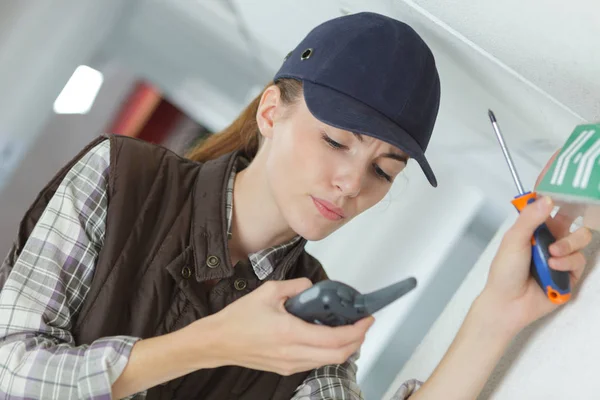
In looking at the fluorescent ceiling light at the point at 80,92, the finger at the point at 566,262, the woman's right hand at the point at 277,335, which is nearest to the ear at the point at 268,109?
the woman's right hand at the point at 277,335

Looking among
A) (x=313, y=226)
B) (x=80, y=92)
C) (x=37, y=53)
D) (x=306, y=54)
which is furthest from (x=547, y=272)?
(x=80, y=92)

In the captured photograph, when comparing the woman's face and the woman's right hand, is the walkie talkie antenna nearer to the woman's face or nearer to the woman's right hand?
the woman's right hand

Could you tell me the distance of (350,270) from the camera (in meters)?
1.64

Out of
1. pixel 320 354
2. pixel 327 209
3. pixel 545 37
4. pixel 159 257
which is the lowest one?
pixel 159 257

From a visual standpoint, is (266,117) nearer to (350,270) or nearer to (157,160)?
(157,160)

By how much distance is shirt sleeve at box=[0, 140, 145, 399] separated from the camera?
30.1 inches

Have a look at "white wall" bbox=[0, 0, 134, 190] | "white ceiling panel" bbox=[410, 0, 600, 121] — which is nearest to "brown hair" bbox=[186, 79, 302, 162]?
"white ceiling panel" bbox=[410, 0, 600, 121]

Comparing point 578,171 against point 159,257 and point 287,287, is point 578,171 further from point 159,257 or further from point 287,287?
point 159,257

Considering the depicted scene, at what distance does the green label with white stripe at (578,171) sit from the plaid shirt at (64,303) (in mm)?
376

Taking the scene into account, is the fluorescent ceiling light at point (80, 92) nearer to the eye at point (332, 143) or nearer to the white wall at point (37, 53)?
the white wall at point (37, 53)

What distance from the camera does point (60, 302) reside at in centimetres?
86

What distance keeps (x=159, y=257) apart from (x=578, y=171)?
0.59m

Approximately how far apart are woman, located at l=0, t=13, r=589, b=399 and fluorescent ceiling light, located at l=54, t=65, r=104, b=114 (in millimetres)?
795

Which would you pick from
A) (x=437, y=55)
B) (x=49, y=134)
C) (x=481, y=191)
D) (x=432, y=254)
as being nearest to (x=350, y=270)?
(x=432, y=254)
